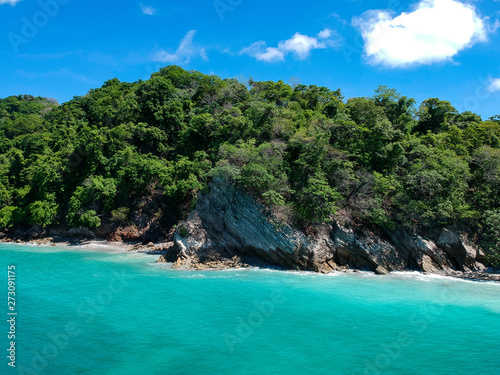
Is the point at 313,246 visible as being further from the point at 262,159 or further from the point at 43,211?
the point at 43,211

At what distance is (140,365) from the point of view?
10.5 meters

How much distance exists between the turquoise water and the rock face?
64.1 inches

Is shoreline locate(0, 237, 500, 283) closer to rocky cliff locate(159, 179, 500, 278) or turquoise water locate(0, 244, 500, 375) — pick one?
rocky cliff locate(159, 179, 500, 278)

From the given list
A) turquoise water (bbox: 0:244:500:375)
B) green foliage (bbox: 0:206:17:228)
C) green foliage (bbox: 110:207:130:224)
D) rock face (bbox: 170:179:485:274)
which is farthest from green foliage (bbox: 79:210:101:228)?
rock face (bbox: 170:179:485:274)

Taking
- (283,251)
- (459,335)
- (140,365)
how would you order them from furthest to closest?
(283,251) → (459,335) → (140,365)

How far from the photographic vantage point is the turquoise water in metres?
10.8

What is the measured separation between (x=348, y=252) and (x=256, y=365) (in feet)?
49.2

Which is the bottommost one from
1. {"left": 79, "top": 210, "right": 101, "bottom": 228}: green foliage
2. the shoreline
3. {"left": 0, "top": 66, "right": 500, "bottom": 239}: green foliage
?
the shoreline

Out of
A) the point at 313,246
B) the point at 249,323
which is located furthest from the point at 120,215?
the point at 249,323

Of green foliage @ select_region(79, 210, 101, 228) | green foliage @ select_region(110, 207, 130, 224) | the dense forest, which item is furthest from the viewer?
green foliage @ select_region(110, 207, 130, 224)

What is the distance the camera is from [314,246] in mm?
23438

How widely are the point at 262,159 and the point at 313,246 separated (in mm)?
7867

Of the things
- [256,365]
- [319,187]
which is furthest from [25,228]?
[256,365]

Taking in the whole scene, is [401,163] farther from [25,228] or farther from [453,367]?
[25,228]
